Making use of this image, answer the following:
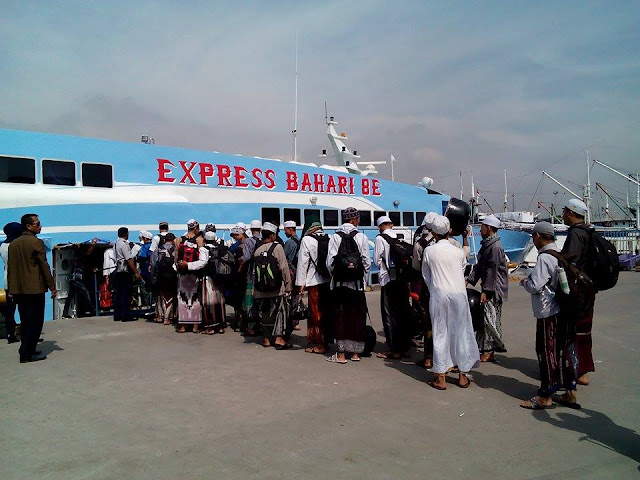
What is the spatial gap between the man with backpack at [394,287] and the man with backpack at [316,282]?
2.30ft

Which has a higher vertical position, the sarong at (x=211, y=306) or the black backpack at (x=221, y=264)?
the black backpack at (x=221, y=264)

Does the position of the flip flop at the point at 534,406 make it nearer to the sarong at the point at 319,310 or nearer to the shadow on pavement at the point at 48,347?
the sarong at the point at 319,310

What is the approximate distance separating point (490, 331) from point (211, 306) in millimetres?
4266

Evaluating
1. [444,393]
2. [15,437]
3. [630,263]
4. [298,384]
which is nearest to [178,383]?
[298,384]

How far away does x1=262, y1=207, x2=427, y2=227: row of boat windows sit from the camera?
1229 cm

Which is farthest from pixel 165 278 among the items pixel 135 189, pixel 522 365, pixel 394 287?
pixel 522 365

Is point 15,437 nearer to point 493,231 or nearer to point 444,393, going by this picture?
point 444,393

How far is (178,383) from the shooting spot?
5.00m

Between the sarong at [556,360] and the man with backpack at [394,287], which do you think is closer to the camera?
the sarong at [556,360]

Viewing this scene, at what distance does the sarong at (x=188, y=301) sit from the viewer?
7.72 metres

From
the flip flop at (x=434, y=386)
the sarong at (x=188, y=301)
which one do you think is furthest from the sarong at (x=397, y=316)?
the sarong at (x=188, y=301)

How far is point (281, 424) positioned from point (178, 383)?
5.29ft

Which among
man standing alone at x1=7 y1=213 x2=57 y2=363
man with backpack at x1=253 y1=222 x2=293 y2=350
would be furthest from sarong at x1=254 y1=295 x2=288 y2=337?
man standing alone at x1=7 y1=213 x2=57 y2=363

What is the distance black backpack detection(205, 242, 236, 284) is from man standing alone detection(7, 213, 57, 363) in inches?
92.5
